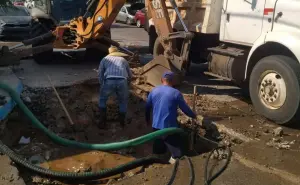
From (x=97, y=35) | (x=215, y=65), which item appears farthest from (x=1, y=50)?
(x=215, y=65)

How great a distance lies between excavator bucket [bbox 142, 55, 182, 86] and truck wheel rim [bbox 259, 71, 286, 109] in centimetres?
195

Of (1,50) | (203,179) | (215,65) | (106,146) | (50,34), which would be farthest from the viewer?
(50,34)

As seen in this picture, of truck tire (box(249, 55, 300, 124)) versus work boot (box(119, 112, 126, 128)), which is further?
work boot (box(119, 112, 126, 128))

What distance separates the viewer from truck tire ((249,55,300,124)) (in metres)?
5.85

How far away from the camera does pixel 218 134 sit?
249 inches

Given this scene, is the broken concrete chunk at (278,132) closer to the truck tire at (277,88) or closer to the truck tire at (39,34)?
the truck tire at (277,88)

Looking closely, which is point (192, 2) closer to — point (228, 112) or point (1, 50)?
point (228, 112)

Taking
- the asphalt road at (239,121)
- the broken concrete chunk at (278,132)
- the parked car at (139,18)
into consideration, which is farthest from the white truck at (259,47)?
the parked car at (139,18)

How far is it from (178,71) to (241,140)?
258 centimetres

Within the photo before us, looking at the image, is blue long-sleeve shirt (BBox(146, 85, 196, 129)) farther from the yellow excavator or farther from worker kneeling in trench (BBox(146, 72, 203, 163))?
the yellow excavator

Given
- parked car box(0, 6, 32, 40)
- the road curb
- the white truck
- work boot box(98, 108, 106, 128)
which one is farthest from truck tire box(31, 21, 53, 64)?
parked car box(0, 6, 32, 40)

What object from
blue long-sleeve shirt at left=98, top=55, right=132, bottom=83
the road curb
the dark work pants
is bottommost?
the dark work pants

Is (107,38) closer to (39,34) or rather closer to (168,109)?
(39,34)

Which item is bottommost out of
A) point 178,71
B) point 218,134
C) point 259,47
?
point 218,134
